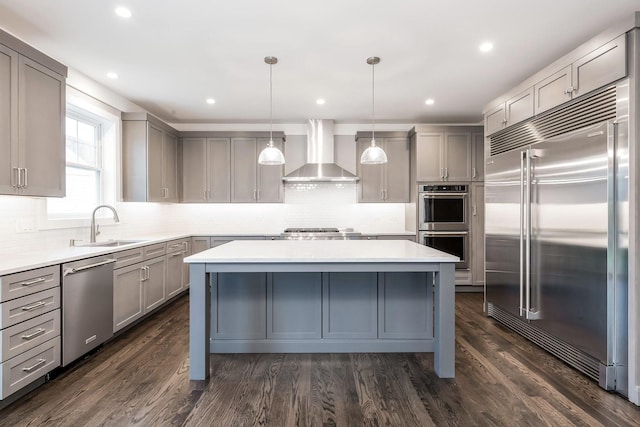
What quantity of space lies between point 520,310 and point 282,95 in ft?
11.6

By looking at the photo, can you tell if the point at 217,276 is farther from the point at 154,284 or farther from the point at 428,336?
the point at 428,336

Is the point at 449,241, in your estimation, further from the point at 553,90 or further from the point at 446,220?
the point at 553,90

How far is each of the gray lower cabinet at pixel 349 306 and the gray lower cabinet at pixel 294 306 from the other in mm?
68

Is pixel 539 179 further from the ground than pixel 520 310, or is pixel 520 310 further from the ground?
pixel 539 179

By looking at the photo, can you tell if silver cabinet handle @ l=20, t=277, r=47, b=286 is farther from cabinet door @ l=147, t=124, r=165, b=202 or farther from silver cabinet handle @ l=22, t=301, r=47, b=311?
cabinet door @ l=147, t=124, r=165, b=202

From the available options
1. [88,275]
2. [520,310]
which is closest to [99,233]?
[88,275]

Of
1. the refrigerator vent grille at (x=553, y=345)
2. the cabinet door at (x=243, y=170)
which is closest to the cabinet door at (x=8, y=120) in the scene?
the cabinet door at (x=243, y=170)

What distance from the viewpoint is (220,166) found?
5367 millimetres

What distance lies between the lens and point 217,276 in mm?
2844

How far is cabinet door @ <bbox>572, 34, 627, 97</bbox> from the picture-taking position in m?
2.23

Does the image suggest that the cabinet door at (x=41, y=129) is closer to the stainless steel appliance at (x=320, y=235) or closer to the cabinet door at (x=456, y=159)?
the stainless steel appliance at (x=320, y=235)

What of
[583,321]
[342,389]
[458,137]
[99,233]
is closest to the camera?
[342,389]

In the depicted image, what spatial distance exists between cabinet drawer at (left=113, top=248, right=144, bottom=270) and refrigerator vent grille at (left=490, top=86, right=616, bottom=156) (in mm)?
4037

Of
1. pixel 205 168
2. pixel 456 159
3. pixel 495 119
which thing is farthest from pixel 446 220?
pixel 205 168
